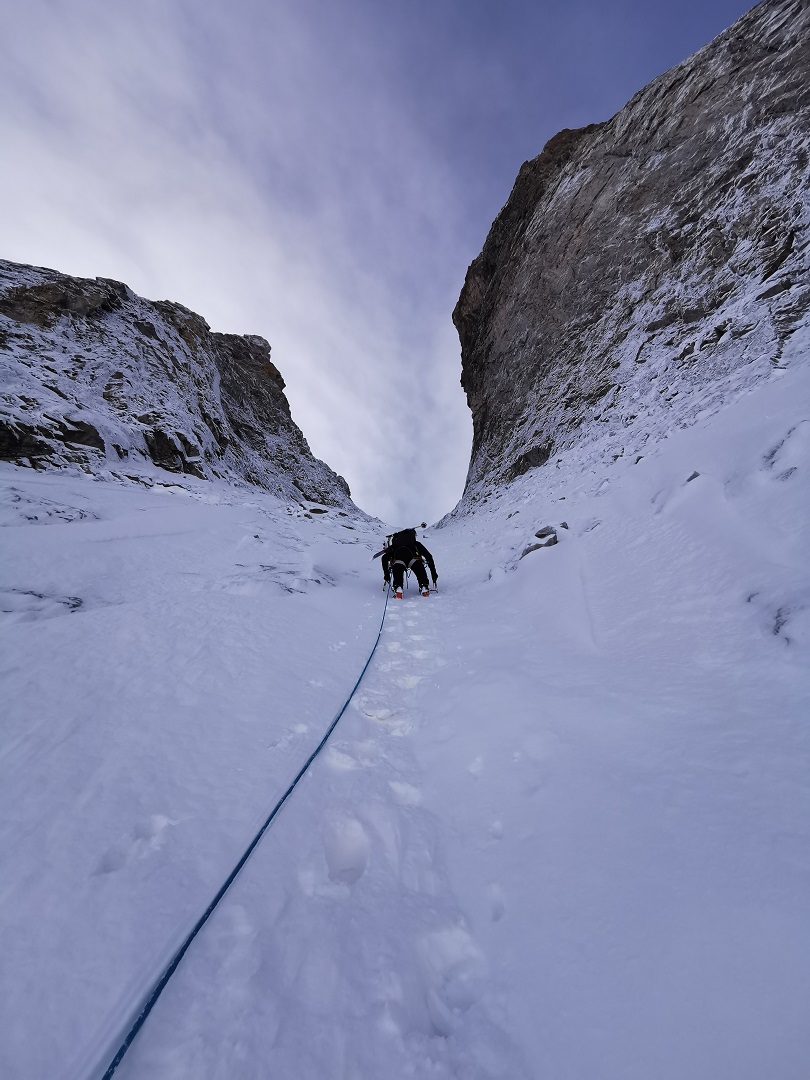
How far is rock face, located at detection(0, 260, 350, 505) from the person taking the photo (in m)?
10.0

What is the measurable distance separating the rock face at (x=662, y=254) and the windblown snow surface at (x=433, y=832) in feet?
23.7

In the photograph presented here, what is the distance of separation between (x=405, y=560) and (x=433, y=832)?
4.81 metres

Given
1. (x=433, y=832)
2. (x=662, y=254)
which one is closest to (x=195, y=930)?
(x=433, y=832)

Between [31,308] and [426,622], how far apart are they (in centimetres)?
1921

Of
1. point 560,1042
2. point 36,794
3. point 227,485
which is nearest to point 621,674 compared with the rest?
point 560,1042

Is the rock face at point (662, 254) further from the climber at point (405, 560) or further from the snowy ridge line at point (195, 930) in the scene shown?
the snowy ridge line at point (195, 930)

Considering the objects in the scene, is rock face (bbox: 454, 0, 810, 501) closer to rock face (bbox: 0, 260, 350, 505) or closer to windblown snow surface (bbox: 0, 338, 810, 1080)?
windblown snow surface (bbox: 0, 338, 810, 1080)

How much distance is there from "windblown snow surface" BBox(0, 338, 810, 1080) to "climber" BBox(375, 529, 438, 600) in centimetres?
277

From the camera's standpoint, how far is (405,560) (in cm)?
639

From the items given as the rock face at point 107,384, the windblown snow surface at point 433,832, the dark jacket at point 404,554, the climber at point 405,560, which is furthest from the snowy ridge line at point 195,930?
the rock face at point 107,384

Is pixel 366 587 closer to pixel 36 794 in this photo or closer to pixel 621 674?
pixel 621 674

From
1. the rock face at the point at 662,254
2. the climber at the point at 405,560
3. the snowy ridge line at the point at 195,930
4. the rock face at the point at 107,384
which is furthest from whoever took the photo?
the rock face at the point at 107,384

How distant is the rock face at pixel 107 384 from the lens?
395 inches

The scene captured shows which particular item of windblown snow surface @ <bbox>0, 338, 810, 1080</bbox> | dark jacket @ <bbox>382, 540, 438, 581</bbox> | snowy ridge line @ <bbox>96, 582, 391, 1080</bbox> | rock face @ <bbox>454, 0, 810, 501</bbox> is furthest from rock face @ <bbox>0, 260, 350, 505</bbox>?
rock face @ <bbox>454, 0, 810, 501</bbox>
